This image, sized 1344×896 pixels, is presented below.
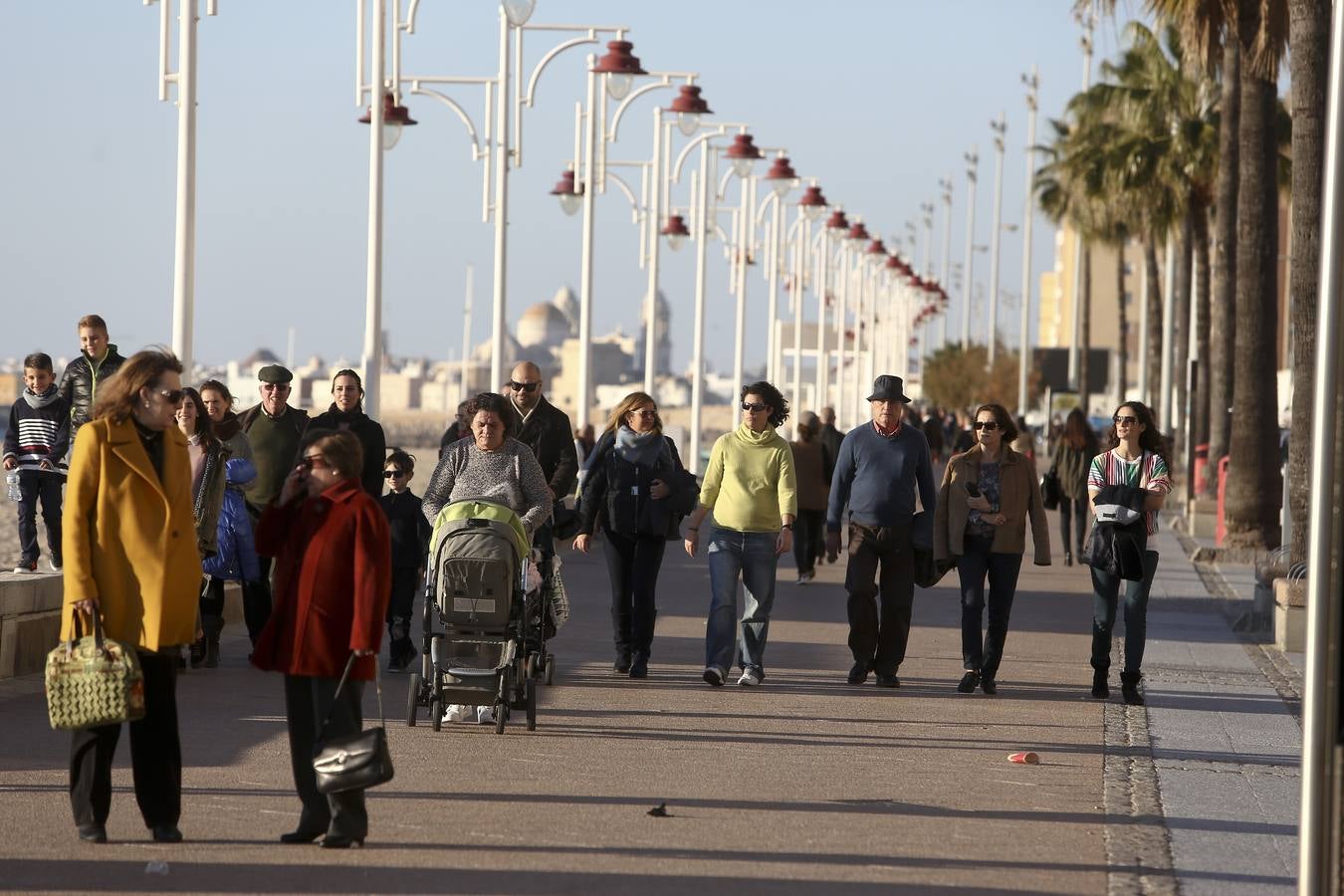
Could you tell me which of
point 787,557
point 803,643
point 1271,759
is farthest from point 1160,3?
point 1271,759

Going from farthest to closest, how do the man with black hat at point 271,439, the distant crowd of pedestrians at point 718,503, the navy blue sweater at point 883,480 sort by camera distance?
the man with black hat at point 271,439
the navy blue sweater at point 883,480
the distant crowd of pedestrians at point 718,503

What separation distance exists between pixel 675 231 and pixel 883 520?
2581cm

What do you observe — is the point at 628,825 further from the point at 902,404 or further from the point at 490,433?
the point at 902,404

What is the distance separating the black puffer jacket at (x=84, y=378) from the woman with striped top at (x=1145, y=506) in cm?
602

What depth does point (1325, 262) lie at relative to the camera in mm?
5793

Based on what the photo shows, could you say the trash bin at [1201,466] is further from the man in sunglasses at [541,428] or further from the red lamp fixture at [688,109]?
the man in sunglasses at [541,428]

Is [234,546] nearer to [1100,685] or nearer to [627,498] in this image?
[627,498]

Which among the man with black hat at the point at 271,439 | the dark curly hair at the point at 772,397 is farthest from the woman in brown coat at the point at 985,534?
the man with black hat at the point at 271,439

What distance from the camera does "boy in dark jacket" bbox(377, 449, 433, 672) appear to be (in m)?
12.7

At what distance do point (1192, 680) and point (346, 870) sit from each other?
298 inches

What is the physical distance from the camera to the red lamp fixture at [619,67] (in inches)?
940

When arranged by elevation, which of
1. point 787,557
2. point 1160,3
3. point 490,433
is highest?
point 1160,3

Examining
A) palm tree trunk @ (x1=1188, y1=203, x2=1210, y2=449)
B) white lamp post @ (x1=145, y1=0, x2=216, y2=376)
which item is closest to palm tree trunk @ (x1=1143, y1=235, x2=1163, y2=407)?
palm tree trunk @ (x1=1188, y1=203, x2=1210, y2=449)

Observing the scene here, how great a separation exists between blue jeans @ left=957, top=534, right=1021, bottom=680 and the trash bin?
2261 centimetres
